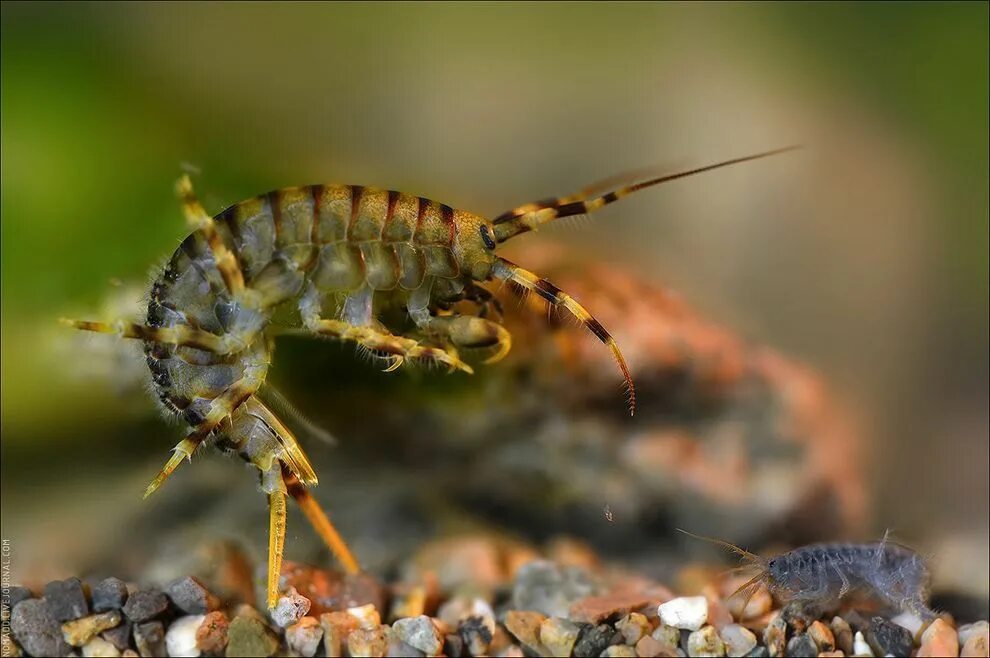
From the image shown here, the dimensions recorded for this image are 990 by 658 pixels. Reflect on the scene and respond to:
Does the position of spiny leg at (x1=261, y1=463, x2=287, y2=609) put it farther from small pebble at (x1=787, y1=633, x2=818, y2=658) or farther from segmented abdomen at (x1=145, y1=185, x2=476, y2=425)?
small pebble at (x1=787, y1=633, x2=818, y2=658)

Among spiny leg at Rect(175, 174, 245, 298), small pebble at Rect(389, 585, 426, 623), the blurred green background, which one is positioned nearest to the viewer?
spiny leg at Rect(175, 174, 245, 298)

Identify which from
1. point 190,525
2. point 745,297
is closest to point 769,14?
point 745,297

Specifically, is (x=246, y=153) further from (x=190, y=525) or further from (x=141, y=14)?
(x=190, y=525)

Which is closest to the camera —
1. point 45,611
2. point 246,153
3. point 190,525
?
point 45,611

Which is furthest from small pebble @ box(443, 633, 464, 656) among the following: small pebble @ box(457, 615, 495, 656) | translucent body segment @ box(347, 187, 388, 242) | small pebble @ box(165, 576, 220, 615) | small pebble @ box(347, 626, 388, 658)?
translucent body segment @ box(347, 187, 388, 242)

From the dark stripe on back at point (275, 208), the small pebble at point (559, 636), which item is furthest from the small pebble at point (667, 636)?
the dark stripe on back at point (275, 208)

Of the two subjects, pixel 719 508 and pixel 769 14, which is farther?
pixel 769 14

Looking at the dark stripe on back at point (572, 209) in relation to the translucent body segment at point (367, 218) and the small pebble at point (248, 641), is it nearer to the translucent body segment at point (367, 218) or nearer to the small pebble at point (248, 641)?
the translucent body segment at point (367, 218)
